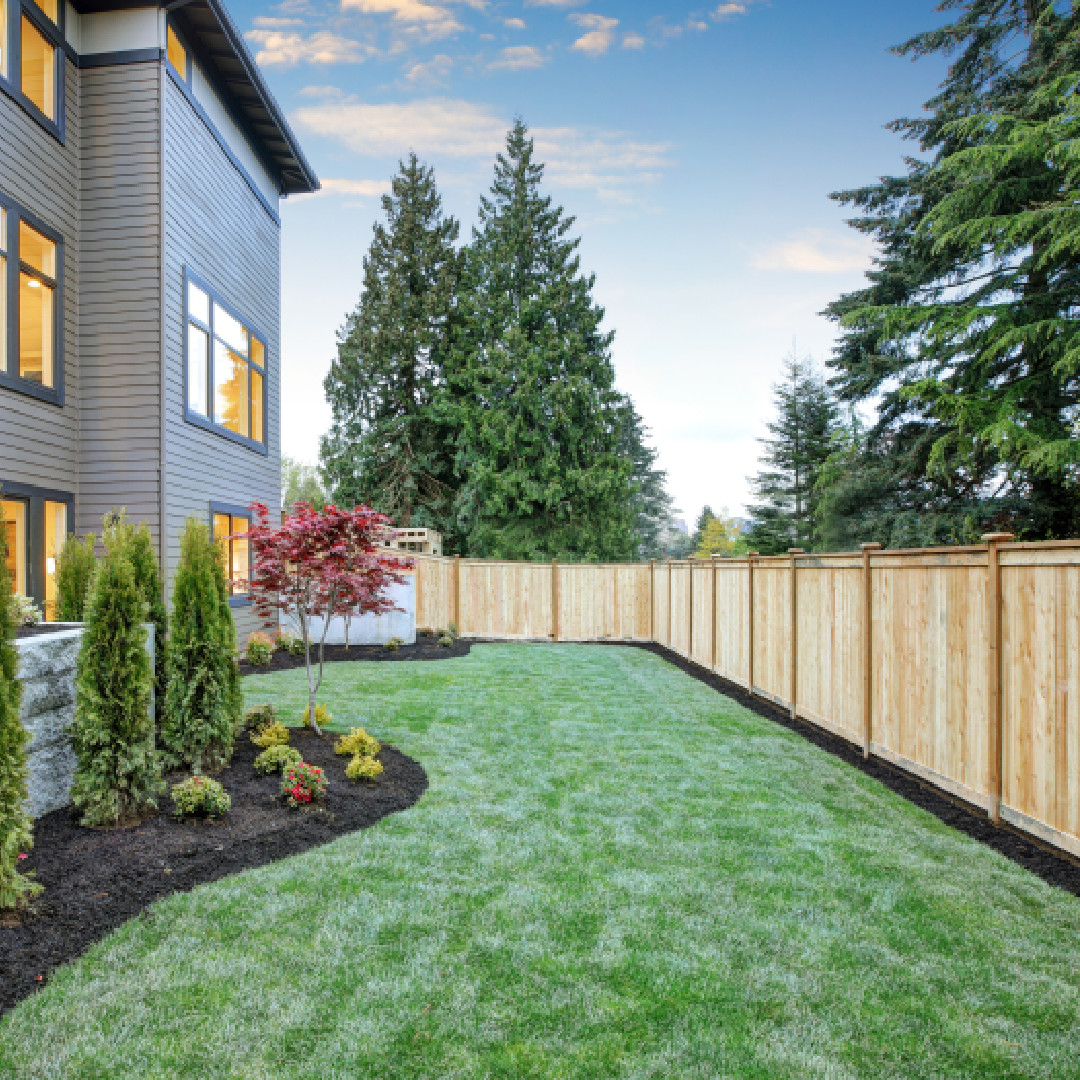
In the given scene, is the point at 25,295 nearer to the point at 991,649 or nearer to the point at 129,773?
the point at 129,773

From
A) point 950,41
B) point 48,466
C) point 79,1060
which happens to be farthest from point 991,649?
point 950,41

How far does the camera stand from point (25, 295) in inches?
252

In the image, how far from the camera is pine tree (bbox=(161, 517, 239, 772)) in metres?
4.06

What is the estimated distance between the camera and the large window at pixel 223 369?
780 cm

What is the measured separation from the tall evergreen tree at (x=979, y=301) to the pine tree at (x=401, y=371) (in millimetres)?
11764

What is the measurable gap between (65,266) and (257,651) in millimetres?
4797

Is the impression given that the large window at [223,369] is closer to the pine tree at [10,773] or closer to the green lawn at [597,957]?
the pine tree at [10,773]

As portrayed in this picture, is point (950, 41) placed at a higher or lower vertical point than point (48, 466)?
higher

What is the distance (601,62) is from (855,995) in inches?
511

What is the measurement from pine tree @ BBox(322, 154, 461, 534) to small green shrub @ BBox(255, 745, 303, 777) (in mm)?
16768

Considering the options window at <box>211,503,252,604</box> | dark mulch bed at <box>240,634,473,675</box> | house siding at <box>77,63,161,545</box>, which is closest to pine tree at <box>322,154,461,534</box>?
dark mulch bed at <box>240,634,473,675</box>

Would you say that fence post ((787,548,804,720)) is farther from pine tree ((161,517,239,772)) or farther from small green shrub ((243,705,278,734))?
pine tree ((161,517,239,772))

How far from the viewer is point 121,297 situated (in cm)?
704

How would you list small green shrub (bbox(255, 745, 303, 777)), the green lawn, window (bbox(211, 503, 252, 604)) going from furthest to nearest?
window (bbox(211, 503, 252, 604)) < small green shrub (bbox(255, 745, 303, 777)) < the green lawn
